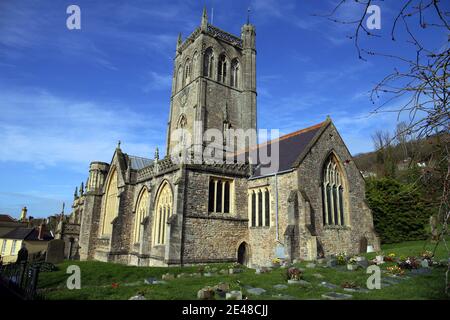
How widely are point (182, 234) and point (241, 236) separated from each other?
13.6 feet

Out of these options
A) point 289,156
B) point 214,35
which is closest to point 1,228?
point 214,35

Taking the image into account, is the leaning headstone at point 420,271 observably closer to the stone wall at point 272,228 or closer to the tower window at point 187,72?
the stone wall at point 272,228

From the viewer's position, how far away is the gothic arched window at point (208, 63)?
32.3 m

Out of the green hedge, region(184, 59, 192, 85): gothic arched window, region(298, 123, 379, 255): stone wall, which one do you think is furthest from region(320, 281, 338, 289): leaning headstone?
region(184, 59, 192, 85): gothic arched window

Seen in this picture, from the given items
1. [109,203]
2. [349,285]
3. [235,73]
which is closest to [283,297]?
[349,285]

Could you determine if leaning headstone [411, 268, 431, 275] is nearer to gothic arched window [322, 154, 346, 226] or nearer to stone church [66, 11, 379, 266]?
stone church [66, 11, 379, 266]

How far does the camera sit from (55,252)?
67.8 ft

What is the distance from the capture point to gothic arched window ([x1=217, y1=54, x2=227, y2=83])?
1314 inches

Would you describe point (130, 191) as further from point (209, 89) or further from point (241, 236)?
point (209, 89)

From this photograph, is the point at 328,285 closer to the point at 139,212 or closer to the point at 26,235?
the point at 139,212

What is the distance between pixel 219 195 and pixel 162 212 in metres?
4.00

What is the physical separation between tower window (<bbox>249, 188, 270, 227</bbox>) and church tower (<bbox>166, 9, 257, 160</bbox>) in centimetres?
1055

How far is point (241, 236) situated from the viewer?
18.9 m
